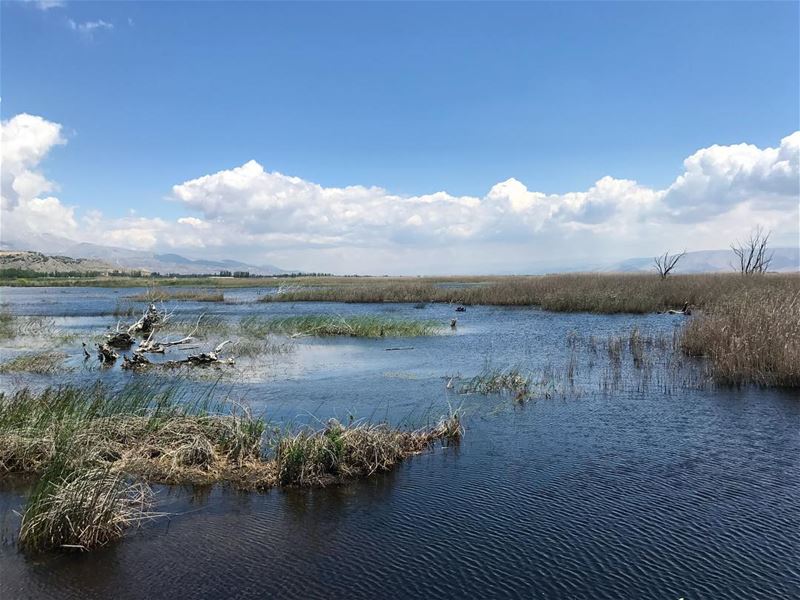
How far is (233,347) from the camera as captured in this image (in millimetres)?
23891

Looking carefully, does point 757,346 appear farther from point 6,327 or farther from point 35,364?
point 6,327

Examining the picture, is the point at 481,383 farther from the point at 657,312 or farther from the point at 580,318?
the point at 657,312

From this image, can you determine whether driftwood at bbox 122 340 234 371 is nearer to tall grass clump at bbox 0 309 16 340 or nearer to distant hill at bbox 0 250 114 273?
tall grass clump at bbox 0 309 16 340

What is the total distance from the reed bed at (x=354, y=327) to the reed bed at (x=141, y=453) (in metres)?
16.7

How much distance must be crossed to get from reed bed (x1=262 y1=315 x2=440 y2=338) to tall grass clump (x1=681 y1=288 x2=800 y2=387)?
13508 mm

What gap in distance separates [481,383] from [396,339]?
11.1 metres

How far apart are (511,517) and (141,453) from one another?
20.7 ft

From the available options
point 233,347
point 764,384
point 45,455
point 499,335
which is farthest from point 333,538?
point 499,335

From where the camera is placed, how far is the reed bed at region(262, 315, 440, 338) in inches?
1097

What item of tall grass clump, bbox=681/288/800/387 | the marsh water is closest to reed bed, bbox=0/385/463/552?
the marsh water

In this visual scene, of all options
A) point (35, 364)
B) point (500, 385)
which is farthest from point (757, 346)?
point (35, 364)

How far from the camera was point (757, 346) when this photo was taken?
15766mm

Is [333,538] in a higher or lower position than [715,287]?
lower

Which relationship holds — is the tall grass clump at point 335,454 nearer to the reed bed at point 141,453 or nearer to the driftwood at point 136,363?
the reed bed at point 141,453
